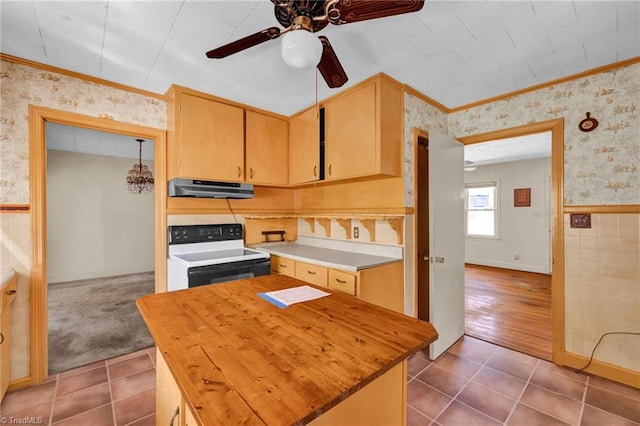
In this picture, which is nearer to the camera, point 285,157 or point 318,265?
point 318,265

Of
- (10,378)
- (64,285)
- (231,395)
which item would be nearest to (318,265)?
(231,395)

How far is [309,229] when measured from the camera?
3.53m

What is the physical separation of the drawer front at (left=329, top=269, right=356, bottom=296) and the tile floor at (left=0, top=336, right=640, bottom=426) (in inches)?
33.1

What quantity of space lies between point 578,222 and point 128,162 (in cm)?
699

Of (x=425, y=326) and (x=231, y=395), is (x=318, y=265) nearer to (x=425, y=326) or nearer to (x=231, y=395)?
(x=425, y=326)

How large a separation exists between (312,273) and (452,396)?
137 centimetres

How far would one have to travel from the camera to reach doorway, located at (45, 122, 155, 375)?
3.89 m

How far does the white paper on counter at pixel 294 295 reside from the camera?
133cm

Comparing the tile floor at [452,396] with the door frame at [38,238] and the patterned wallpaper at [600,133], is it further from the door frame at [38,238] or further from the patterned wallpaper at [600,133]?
the patterned wallpaper at [600,133]

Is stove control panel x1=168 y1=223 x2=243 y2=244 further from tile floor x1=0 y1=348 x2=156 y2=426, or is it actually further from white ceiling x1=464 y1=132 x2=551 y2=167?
white ceiling x1=464 y1=132 x2=551 y2=167

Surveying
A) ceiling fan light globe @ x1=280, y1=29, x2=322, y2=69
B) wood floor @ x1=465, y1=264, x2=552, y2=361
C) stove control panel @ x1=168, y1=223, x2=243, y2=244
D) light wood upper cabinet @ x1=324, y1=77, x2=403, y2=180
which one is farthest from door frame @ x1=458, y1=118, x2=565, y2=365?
stove control panel @ x1=168, y1=223, x2=243, y2=244

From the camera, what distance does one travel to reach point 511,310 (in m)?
3.61

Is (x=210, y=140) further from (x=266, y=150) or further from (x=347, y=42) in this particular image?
(x=347, y=42)

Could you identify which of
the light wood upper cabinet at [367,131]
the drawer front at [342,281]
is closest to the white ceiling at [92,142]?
the light wood upper cabinet at [367,131]
